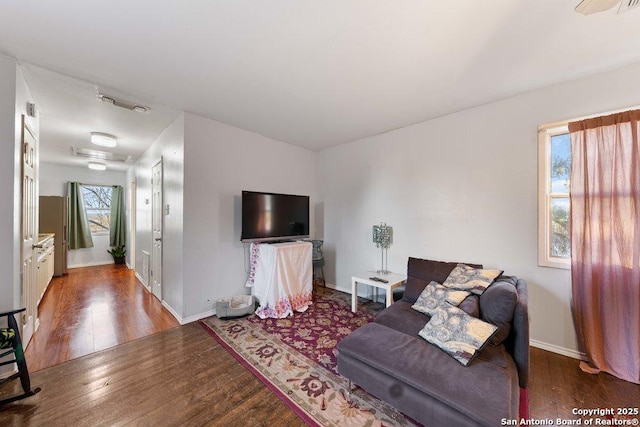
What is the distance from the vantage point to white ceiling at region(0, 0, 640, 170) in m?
1.45

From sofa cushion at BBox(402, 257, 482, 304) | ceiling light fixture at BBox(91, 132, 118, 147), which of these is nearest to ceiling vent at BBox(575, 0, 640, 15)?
sofa cushion at BBox(402, 257, 482, 304)

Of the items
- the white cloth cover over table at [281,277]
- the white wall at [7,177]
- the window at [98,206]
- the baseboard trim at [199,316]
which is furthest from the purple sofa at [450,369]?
the window at [98,206]

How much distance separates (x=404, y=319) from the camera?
213 cm

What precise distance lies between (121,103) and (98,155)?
9.82 feet

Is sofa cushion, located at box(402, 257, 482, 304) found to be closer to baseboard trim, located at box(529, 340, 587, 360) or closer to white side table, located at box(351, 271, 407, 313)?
white side table, located at box(351, 271, 407, 313)

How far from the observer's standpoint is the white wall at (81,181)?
545cm

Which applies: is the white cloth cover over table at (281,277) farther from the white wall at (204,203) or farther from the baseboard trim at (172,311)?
the baseboard trim at (172,311)

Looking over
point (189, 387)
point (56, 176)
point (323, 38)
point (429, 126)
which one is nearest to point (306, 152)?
point (429, 126)

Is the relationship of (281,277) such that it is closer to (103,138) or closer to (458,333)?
(458,333)

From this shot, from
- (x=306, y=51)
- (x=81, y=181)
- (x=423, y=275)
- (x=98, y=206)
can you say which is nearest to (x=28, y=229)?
(x=306, y=51)

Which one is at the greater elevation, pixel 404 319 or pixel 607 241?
pixel 607 241

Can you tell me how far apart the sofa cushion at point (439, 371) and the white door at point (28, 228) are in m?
3.00

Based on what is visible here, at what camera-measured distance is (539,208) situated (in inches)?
90.4

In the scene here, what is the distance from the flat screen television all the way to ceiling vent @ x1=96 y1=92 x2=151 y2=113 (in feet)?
4.80
